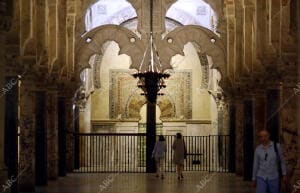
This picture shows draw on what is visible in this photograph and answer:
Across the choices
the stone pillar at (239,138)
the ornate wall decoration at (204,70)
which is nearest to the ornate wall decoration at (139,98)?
the ornate wall decoration at (204,70)

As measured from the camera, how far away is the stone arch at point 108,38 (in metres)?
24.2

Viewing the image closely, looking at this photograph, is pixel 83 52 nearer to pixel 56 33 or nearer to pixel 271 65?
pixel 56 33

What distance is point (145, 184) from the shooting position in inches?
732

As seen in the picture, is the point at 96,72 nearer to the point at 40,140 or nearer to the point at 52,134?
the point at 52,134

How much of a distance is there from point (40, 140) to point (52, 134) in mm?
2157

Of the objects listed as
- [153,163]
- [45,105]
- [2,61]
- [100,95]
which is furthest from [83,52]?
[2,61]

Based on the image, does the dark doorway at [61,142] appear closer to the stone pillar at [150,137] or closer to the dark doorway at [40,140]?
the stone pillar at [150,137]

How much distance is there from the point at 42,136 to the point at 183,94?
15.4 m

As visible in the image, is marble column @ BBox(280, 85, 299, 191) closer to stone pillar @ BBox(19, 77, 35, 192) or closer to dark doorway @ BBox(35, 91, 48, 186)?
stone pillar @ BBox(19, 77, 35, 192)

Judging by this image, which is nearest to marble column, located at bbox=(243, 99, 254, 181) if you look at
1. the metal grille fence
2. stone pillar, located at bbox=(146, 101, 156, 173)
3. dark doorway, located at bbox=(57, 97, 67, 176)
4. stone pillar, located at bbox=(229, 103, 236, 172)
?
stone pillar, located at bbox=(229, 103, 236, 172)

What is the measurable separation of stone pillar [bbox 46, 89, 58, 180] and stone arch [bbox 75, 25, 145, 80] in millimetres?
4117

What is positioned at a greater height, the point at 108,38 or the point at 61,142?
the point at 108,38

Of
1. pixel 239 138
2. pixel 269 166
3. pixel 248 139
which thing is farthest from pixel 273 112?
pixel 269 166

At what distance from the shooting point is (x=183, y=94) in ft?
107
